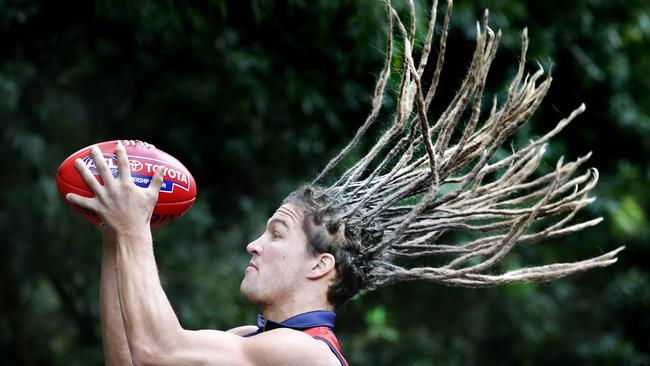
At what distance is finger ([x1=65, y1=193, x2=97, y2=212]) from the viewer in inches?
119

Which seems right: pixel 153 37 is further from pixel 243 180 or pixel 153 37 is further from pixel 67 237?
pixel 67 237

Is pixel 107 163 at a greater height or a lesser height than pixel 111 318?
greater

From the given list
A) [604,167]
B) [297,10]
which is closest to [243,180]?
[297,10]

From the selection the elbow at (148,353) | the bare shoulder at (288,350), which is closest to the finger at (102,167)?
the elbow at (148,353)

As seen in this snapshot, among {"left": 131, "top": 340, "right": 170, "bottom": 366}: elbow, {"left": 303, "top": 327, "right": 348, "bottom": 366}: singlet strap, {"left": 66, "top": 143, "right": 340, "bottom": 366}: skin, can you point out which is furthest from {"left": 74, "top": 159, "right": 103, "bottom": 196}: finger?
{"left": 303, "top": 327, "right": 348, "bottom": 366}: singlet strap

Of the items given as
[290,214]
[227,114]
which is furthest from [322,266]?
[227,114]

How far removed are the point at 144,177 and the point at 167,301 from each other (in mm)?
488

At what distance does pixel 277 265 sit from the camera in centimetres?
333

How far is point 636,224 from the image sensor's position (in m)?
9.34

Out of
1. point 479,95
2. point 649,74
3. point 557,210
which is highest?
point 479,95

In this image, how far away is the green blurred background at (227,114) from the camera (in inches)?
269

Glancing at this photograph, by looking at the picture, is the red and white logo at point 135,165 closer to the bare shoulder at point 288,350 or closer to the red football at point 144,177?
the red football at point 144,177

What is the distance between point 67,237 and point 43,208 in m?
0.82

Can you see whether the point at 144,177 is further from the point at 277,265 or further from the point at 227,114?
the point at 227,114
